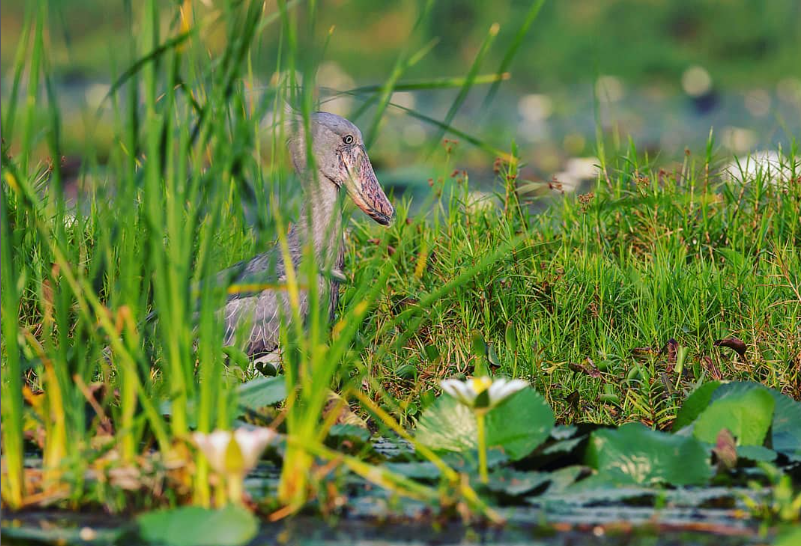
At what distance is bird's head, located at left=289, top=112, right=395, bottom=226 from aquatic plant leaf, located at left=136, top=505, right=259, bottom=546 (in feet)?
7.79

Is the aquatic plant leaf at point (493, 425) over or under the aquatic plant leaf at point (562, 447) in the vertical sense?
over

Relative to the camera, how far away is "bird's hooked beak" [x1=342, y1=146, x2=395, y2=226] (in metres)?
4.55

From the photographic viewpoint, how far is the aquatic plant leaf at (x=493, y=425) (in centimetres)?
289

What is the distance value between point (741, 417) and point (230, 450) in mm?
1454

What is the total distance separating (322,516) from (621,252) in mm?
2627

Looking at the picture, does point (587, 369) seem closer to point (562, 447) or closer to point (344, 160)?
point (562, 447)

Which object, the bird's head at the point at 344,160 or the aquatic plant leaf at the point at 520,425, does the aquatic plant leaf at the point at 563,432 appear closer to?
the aquatic plant leaf at the point at 520,425

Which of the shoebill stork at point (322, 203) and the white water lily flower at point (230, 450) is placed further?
the shoebill stork at point (322, 203)

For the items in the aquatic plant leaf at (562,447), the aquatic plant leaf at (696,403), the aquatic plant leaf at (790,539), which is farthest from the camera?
the aquatic plant leaf at (696,403)

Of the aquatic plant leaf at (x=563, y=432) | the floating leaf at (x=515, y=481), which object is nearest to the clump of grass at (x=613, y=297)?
the aquatic plant leaf at (x=563, y=432)

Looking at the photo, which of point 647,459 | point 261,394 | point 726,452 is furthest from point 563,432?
point 261,394

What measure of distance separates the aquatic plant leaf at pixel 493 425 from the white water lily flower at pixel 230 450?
0.74 m

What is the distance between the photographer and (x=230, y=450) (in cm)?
224

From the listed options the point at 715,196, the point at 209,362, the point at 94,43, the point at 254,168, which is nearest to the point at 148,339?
the point at 254,168
